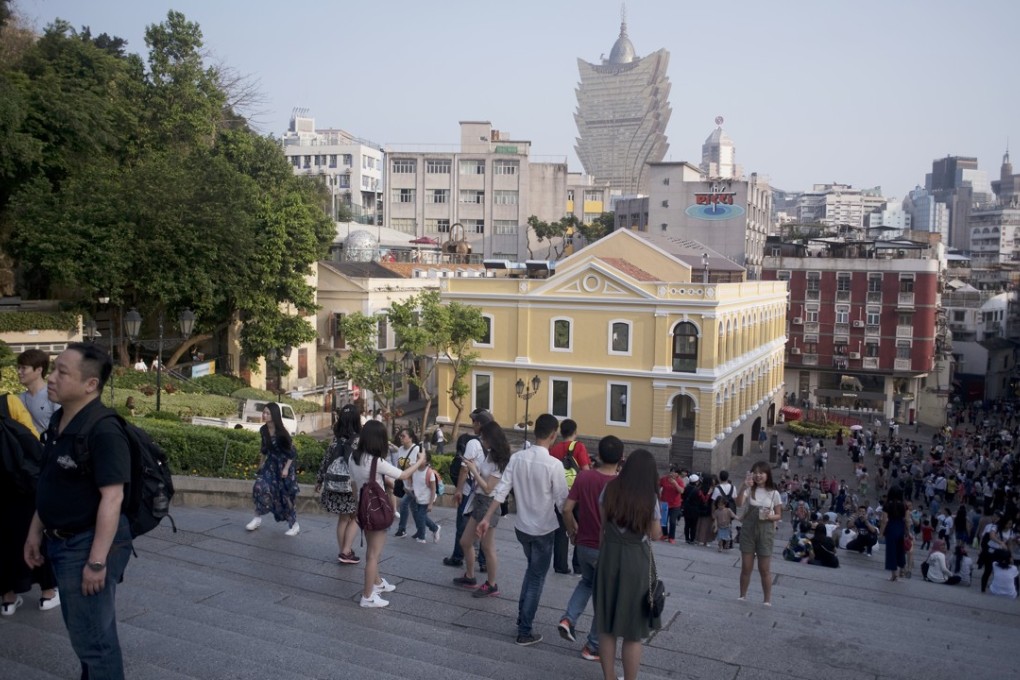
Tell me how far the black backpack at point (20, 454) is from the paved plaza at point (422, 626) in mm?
1057

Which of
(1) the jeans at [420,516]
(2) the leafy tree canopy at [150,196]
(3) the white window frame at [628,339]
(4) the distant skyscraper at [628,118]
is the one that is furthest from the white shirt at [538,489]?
(4) the distant skyscraper at [628,118]

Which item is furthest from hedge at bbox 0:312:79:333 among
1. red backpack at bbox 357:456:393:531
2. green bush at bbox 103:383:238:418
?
red backpack at bbox 357:456:393:531

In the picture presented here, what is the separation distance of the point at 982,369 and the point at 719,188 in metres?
24.3

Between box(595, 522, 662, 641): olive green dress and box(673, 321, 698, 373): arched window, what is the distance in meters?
28.7

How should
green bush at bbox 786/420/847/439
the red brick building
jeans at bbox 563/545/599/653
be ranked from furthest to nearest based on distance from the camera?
the red brick building < green bush at bbox 786/420/847/439 < jeans at bbox 563/545/599/653

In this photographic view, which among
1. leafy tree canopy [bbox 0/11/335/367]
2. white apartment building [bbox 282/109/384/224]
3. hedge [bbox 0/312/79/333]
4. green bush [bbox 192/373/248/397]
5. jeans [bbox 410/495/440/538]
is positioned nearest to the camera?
jeans [bbox 410/495/440/538]

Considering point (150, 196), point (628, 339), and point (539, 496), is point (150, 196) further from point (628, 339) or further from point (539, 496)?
point (539, 496)

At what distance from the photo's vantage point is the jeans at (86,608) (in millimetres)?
4984

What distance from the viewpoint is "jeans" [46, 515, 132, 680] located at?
4.98 m

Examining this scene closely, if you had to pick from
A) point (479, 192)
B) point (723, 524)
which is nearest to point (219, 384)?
point (723, 524)

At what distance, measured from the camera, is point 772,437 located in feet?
136

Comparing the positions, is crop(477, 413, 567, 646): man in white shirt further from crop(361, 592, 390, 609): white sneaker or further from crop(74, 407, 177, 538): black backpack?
crop(74, 407, 177, 538): black backpack

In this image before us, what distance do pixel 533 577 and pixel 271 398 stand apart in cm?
2846

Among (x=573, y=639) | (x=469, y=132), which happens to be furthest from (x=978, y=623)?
(x=469, y=132)
